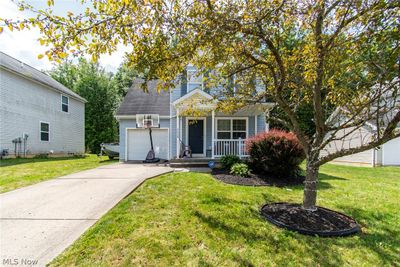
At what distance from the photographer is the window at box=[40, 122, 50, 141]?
1588 cm

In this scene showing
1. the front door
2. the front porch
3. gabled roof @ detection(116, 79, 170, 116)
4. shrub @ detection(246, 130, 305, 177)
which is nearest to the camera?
shrub @ detection(246, 130, 305, 177)

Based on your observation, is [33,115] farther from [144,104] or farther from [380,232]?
[380,232]

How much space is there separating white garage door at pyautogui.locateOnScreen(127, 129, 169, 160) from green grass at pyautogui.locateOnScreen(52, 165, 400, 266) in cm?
871

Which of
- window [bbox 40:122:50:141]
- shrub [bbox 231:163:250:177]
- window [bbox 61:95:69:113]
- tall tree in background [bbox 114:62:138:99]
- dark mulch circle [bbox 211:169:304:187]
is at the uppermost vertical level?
tall tree in background [bbox 114:62:138:99]

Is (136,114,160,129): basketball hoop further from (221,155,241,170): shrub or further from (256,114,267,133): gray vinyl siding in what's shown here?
(256,114,267,133): gray vinyl siding

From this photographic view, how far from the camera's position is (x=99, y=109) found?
79.7ft

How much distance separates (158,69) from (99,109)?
2265 cm

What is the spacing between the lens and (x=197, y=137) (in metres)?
13.4

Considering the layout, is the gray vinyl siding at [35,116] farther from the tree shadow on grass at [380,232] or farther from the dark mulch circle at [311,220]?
the tree shadow on grass at [380,232]

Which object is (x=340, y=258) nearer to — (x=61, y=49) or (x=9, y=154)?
(x=61, y=49)

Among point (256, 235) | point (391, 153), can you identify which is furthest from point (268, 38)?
point (391, 153)

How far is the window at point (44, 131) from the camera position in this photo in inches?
625

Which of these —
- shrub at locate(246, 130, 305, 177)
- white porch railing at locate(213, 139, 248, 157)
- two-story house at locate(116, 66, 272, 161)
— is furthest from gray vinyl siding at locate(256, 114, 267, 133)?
shrub at locate(246, 130, 305, 177)

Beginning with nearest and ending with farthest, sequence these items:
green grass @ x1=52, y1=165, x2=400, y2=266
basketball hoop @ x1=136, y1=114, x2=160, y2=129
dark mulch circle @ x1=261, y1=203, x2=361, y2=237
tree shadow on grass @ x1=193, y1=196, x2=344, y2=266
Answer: green grass @ x1=52, y1=165, x2=400, y2=266, tree shadow on grass @ x1=193, y1=196, x2=344, y2=266, dark mulch circle @ x1=261, y1=203, x2=361, y2=237, basketball hoop @ x1=136, y1=114, x2=160, y2=129
